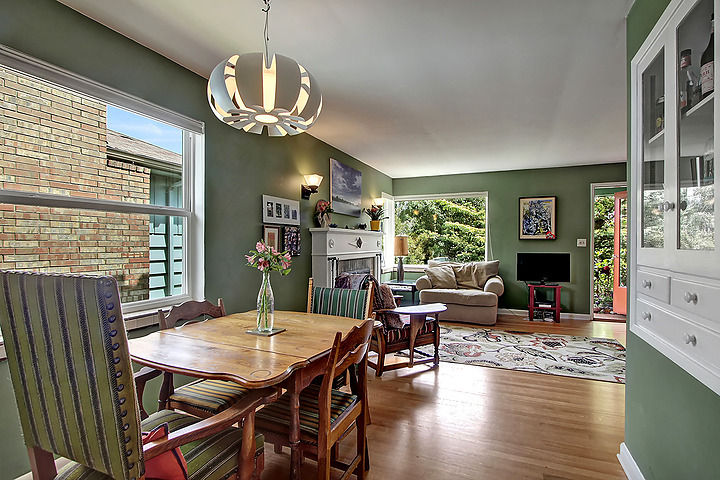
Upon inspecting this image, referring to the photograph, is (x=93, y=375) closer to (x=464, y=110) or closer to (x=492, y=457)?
(x=492, y=457)

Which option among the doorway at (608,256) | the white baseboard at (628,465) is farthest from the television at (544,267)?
the white baseboard at (628,465)

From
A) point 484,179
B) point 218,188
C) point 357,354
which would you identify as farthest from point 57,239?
point 484,179

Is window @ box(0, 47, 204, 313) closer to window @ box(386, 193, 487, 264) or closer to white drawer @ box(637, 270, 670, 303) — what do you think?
white drawer @ box(637, 270, 670, 303)

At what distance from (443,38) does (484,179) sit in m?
4.80

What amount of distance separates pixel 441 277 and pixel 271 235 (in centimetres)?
349

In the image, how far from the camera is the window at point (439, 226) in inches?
301

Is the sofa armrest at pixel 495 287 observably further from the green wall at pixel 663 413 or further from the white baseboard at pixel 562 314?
the green wall at pixel 663 413

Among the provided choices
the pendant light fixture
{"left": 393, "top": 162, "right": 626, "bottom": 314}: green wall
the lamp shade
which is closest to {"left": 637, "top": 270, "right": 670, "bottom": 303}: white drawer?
the pendant light fixture

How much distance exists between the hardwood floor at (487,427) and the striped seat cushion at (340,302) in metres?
0.78

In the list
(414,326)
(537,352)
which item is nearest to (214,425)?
(414,326)

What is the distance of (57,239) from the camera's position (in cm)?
204

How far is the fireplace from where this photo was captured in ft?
14.4

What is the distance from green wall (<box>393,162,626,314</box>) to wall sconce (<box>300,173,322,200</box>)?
335 cm

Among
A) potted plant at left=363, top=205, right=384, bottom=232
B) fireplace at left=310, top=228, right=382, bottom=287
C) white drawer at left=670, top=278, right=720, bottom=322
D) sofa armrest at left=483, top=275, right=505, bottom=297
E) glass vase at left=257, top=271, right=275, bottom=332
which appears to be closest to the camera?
white drawer at left=670, top=278, right=720, bottom=322
